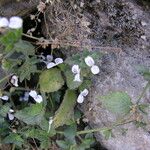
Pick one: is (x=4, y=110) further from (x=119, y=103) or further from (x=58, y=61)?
(x=119, y=103)

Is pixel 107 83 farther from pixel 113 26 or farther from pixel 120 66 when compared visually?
pixel 113 26

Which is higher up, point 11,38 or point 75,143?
point 11,38

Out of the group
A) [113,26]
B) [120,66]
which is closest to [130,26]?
[113,26]

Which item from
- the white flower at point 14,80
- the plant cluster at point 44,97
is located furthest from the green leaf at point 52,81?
the white flower at point 14,80

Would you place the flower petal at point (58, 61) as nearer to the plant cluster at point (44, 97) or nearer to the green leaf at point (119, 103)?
the plant cluster at point (44, 97)

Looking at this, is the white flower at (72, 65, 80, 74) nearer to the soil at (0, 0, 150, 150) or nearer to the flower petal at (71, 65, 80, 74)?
the flower petal at (71, 65, 80, 74)

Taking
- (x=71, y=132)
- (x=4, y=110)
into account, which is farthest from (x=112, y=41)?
(x=4, y=110)

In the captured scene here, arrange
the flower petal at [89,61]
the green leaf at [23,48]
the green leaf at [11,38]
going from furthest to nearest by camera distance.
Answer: the flower petal at [89,61] < the green leaf at [23,48] < the green leaf at [11,38]
